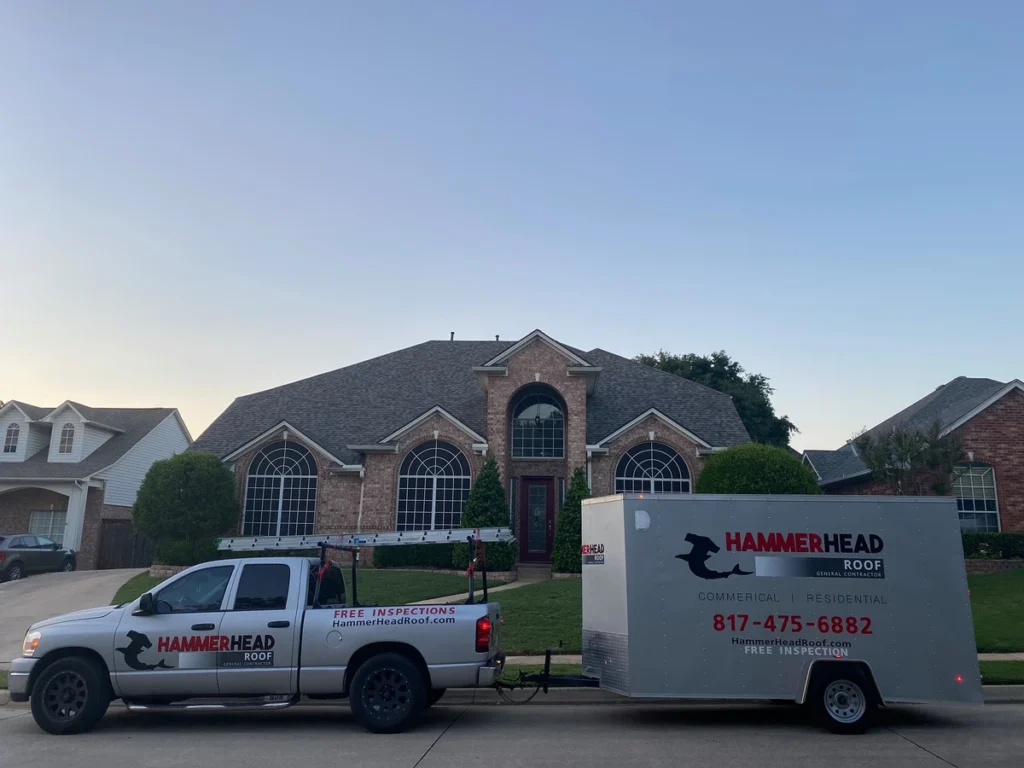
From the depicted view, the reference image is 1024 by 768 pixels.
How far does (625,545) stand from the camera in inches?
361

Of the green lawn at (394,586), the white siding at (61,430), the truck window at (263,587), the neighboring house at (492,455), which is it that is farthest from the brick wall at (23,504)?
the truck window at (263,587)

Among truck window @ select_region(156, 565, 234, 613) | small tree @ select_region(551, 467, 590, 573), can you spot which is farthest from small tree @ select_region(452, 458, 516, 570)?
truck window @ select_region(156, 565, 234, 613)

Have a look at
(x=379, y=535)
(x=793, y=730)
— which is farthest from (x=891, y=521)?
(x=379, y=535)

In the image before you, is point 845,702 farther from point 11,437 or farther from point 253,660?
point 11,437

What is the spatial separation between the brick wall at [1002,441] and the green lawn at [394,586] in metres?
13.5

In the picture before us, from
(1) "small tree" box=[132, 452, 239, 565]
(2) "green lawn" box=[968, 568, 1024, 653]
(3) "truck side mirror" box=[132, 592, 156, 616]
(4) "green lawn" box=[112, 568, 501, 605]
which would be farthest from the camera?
(1) "small tree" box=[132, 452, 239, 565]

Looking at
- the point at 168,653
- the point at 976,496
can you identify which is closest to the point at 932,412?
the point at 976,496

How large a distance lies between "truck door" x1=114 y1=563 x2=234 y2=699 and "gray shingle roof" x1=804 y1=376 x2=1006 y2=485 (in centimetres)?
2303

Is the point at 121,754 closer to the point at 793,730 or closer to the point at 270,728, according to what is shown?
the point at 270,728

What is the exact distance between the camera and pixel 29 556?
24516mm

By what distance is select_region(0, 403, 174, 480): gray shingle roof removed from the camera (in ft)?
94.3

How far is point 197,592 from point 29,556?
19.3m

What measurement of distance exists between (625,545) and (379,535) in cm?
313

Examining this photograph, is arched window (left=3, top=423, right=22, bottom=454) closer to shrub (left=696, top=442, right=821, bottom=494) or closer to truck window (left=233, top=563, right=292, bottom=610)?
shrub (left=696, top=442, right=821, bottom=494)
